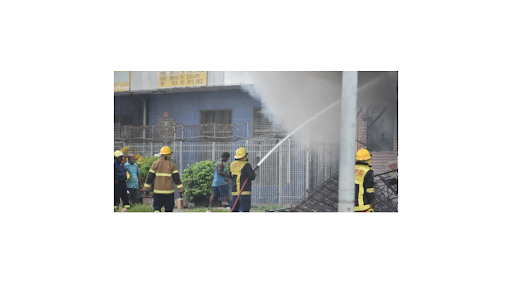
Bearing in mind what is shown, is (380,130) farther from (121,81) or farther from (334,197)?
(121,81)

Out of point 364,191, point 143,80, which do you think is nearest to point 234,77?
point 143,80

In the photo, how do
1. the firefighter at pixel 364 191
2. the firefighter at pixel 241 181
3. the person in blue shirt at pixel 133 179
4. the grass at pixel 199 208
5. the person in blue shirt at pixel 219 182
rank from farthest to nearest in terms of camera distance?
the person in blue shirt at pixel 133 179 < the person in blue shirt at pixel 219 182 < the grass at pixel 199 208 < the firefighter at pixel 241 181 < the firefighter at pixel 364 191

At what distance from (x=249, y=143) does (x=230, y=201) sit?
1.15 metres

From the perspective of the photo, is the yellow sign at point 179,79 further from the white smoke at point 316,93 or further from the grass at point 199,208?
the grass at point 199,208

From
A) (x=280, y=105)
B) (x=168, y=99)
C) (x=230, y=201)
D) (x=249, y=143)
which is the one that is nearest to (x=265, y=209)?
(x=230, y=201)

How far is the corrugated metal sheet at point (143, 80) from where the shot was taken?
9.71m

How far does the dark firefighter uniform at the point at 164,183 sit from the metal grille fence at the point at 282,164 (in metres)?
0.37

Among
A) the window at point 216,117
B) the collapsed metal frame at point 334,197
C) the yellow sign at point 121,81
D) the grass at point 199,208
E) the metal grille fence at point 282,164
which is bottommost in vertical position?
the grass at point 199,208

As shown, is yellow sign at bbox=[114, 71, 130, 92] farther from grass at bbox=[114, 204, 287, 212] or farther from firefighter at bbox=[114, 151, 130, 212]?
grass at bbox=[114, 204, 287, 212]

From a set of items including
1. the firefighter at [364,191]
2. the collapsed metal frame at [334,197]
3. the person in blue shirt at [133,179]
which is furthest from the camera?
the person in blue shirt at [133,179]

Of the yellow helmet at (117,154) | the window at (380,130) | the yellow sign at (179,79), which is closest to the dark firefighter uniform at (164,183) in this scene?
the yellow helmet at (117,154)

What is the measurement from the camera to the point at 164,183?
976cm

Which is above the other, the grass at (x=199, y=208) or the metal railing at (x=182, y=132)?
the metal railing at (x=182, y=132)
